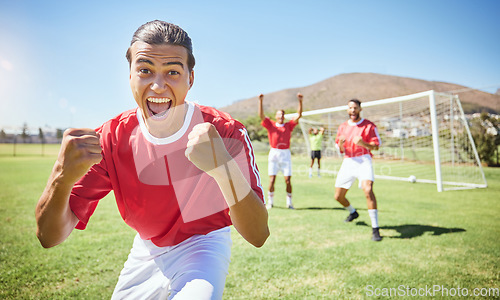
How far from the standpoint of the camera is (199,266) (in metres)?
1.58

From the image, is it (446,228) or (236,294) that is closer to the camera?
(236,294)

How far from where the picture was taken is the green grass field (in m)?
3.19

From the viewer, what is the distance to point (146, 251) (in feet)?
6.20

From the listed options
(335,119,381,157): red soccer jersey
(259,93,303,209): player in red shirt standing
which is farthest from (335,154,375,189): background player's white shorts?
(259,93,303,209): player in red shirt standing

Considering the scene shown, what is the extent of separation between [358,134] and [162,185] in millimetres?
4883

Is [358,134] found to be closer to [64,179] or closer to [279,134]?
[279,134]

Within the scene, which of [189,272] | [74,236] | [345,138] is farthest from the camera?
[345,138]

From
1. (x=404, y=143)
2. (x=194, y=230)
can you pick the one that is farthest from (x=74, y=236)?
(x=404, y=143)

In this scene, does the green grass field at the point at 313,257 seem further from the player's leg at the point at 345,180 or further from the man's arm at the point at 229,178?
the man's arm at the point at 229,178

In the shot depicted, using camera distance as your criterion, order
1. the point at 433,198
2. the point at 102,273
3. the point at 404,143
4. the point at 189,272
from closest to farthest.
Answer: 1. the point at 189,272
2. the point at 102,273
3. the point at 433,198
4. the point at 404,143

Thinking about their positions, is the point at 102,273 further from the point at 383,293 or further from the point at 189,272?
the point at 383,293

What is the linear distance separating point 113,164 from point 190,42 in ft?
2.90

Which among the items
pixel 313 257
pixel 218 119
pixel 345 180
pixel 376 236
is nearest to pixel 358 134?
pixel 345 180

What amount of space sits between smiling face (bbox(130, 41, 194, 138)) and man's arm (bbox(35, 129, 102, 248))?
15.1 inches
